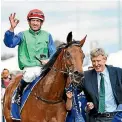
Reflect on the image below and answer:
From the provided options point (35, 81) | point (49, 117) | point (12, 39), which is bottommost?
point (49, 117)

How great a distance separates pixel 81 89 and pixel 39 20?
5.04 feet

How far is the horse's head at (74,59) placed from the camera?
707 centimetres

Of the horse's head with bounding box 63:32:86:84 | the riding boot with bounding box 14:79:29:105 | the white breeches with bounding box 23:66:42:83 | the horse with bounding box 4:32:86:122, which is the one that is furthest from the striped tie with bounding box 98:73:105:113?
the riding boot with bounding box 14:79:29:105

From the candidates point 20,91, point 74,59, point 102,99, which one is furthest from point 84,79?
point 20,91

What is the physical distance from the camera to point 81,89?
727cm

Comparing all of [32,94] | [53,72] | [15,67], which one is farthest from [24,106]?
[15,67]

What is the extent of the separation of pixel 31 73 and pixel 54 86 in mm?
504

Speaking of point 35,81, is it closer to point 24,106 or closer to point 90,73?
point 24,106

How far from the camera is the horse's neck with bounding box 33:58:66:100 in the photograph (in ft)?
24.8

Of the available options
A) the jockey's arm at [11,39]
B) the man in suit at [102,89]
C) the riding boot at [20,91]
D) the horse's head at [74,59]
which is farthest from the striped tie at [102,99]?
the jockey's arm at [11,39]

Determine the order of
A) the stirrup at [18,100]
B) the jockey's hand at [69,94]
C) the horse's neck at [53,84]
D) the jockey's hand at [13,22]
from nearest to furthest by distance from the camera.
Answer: the jockey's hand at [69,94] → the horse's neck at [53,84] → the jockey's hand at [13,22] → the stirrup at [18,100]

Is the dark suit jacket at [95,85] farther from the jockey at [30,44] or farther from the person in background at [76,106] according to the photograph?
the jockey at [30,44]

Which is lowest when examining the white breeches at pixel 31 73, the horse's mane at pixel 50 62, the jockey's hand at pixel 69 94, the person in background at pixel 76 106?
the person in background at pixel 76 106

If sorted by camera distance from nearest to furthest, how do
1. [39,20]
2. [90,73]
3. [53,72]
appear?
[90,73] → [53,72] → [39,20]
